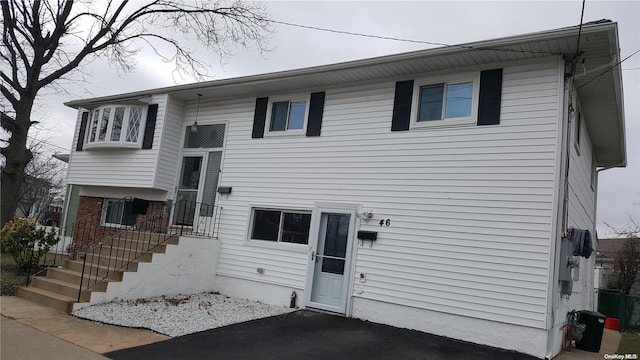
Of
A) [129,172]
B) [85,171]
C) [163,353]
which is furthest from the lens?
[85,171]

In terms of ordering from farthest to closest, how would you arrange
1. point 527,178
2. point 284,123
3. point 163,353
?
1. point 284,123
2. point 527,178
3. point 163,353

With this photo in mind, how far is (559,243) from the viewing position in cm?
738

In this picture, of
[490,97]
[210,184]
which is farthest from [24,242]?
[490,97]

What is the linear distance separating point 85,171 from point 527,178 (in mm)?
12348

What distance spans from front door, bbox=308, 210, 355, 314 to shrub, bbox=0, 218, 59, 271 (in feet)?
21.7

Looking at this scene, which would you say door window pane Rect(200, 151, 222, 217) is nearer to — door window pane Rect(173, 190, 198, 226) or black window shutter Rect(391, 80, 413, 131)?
door window pane Rect(173, 190, 198, 226)

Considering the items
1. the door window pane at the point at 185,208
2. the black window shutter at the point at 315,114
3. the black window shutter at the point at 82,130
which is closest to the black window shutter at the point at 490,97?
the black window shutter at the point at 315,114

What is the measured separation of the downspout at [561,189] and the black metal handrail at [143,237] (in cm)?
745

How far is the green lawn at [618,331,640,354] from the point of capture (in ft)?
30.4

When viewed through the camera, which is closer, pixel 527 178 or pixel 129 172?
pixel 527 178

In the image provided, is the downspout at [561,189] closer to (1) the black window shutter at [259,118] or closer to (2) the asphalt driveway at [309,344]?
(2) the asphalt driveway at [309,344]

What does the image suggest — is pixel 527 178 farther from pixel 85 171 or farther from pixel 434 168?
pixel 85 171

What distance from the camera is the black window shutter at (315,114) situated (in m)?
10.1

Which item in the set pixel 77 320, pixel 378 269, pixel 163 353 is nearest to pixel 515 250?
pixel 378 269
